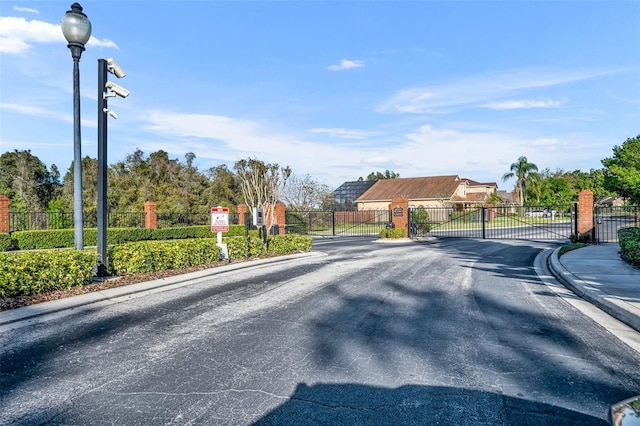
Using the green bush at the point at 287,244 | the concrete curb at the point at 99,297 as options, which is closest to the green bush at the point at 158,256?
the concrete curb at the point at 99,297

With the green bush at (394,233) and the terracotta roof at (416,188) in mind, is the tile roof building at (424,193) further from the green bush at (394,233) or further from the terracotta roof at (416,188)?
the green bush at (394,233)

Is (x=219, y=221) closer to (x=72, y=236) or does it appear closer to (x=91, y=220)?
(x=72, y=236)

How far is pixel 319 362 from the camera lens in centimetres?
452

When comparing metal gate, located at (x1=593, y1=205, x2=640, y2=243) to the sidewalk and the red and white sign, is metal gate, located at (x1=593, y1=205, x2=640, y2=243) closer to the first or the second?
the sidewalk

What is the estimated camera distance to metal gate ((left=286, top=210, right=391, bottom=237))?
1198 inches

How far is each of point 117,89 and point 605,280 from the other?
1192cm

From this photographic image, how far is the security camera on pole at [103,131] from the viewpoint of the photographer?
948 cm

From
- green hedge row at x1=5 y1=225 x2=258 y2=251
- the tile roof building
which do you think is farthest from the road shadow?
the tile roof building

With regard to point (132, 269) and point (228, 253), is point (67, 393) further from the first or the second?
point (228, 253)

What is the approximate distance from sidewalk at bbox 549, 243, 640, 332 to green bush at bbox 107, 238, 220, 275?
9.51 metres

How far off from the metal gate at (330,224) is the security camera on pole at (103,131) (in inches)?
731

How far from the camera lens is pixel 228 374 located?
13.8 ft

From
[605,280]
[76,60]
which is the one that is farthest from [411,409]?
[76,60]

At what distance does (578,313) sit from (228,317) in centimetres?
570
